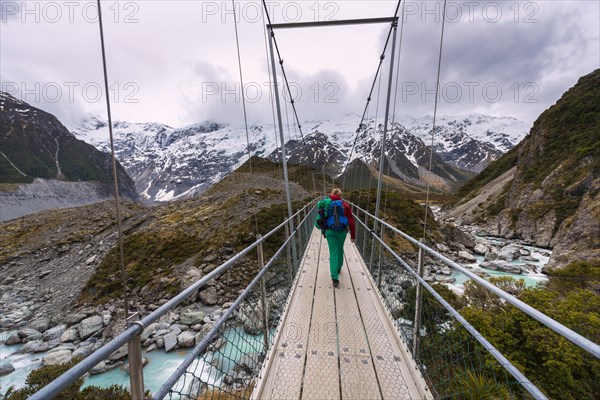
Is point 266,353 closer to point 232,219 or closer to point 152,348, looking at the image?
point 152,348

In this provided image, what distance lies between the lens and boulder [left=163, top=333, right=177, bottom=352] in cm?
870

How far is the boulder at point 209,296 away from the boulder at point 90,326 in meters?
3.87

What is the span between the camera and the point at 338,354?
275cm

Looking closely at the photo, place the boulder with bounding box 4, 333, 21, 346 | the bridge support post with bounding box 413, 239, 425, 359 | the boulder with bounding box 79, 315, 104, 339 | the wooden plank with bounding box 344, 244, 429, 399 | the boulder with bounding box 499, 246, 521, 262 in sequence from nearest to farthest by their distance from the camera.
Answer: the wooden plank with bounding box 344, 244, 429, 399 → the bridge support post with bounding box 413, 239, 425, 359 → the boulder with bounding box 79, 315, 104, 339 → the boulder with bounding box 4, 333, 21, 346 → the boulder with bounding box 499, 246, 521, 262

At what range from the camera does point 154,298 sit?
12.1m

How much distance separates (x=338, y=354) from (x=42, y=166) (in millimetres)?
146614

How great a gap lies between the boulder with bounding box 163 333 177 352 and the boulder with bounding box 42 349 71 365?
9.69 feet

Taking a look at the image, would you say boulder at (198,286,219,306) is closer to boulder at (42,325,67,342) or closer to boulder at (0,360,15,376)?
boulder at (42,325,67,342)

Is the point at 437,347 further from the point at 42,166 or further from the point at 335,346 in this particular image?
the point at 42,166

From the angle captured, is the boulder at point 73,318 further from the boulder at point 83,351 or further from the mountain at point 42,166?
the mountain at point 42,166

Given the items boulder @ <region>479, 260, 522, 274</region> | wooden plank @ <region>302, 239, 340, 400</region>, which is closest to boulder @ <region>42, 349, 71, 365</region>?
wooden plank @ <region>302, 239, 340, 400</region>

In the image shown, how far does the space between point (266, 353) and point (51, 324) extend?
14285mm

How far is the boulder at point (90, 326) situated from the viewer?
10258 millimetres

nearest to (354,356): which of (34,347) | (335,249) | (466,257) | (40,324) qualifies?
(335,249)
